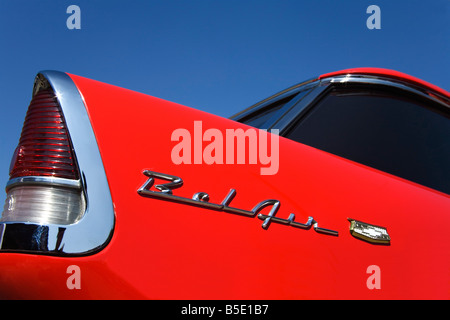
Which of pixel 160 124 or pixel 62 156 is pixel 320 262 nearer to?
pixel 160 124

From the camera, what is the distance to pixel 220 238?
1.24m

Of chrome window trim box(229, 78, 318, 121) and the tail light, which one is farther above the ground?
chrome window trim box(229, 78, 318, 121)

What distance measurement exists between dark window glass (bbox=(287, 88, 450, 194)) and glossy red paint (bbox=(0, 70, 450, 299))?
266 millimetres

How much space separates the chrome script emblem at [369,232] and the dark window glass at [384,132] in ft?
1.44

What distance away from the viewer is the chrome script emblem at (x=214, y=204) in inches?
47.3

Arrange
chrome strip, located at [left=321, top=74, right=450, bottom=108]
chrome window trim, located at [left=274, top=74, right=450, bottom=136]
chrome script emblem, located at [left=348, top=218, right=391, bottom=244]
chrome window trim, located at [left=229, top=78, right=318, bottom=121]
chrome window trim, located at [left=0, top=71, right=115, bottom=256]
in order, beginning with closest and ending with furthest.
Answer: chrome window trim, located at [left=0, top=71, right=115, bottom=256] < chrome script emblem, located at [left=348, top=218, right=391, bottom=244] < chrome window trim, located at [left=274, top=74, right=450, bottom=136] < chrome strip, located at [left=321, top=74, right=450, bottom=108] < chrome window trim, located at [left=229, top=78, right=318, bottom=121]

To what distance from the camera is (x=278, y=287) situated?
1.29 meters

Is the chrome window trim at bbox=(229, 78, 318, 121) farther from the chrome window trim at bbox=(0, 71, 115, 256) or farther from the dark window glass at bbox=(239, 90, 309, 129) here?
the chrome window trim at bbox=(0, 71, 115, 256)

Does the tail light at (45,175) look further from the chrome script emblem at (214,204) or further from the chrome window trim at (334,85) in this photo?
the chrome window trim at (334,85)

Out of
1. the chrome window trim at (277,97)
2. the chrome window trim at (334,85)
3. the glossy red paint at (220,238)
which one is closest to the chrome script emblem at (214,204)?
the glossy red paint at (220,238)

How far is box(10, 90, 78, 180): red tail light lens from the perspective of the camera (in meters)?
1.18

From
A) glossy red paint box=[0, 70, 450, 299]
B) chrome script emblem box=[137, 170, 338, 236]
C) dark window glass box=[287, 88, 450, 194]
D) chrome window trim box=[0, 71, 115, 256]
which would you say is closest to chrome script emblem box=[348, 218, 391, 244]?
glossy red paint box=[0, 70, 450, 299]

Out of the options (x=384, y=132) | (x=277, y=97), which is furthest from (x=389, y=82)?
(x=277, y=97)
